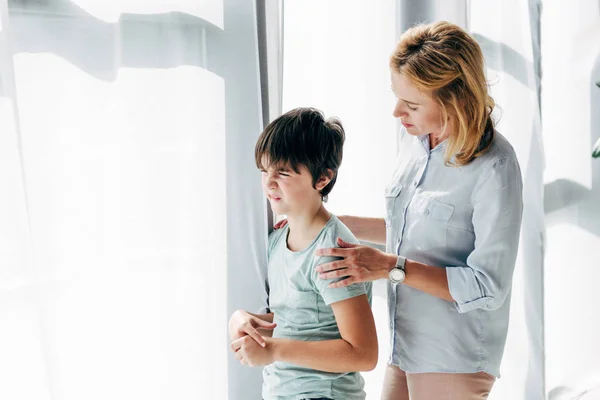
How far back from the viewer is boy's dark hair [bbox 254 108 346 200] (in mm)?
1361

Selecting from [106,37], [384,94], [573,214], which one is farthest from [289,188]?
[573,214]

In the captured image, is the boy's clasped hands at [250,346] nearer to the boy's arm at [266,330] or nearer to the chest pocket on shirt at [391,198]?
the boy's arm at [266,330]

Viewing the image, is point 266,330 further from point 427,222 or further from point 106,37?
point 106,37

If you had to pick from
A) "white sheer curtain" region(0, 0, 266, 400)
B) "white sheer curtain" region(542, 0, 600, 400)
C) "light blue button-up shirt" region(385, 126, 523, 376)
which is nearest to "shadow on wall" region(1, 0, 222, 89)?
"white sheer curtain" region(0, 0, 266, 400)

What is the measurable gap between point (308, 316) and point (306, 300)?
35 mm

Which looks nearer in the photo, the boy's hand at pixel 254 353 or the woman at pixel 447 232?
the boy's hand at pixel 254 353

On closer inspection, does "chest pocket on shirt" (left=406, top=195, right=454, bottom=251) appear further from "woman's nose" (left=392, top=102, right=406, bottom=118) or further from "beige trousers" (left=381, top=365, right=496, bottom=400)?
"beige trousers" (left=381, top=365, right=496, bottom=400)

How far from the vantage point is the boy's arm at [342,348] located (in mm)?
1285

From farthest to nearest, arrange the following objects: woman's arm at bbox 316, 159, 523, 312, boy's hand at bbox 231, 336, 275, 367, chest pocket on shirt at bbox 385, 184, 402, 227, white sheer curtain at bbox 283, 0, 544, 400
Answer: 1. white sheer curtain at bbox 283, 0, 544, 400
2. chest pocket on shirt at bbox 385, 184, 402, 227
3. woman's arm at bbox 316, 159, 523, 312
4. boy's hand at bbox 231, 336, 275, 367

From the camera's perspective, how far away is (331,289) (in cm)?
132

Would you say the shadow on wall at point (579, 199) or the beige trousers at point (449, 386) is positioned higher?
the shadow on wall at point (579, 199)

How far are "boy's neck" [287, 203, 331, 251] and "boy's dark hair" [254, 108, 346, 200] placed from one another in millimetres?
75

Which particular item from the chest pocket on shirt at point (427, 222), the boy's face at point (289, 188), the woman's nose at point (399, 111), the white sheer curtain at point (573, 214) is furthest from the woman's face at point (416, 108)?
the white sheer curtain at point (573, 214)

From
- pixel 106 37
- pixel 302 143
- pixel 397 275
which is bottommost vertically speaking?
pixel 397 275
